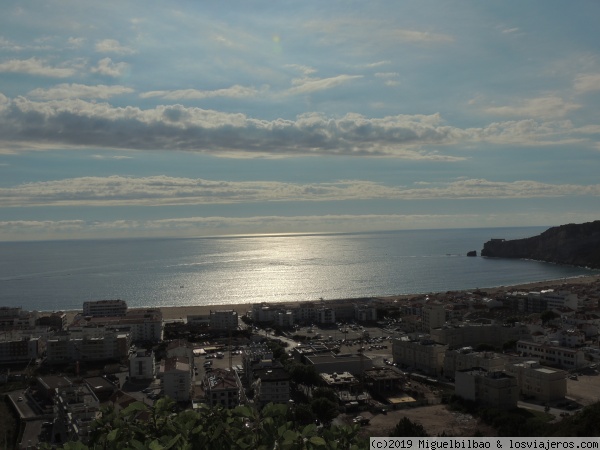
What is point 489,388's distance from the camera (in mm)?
15094

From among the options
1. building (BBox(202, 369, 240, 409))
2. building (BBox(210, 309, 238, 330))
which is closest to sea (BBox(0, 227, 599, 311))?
building (BBox(210, 309, 238, 330))

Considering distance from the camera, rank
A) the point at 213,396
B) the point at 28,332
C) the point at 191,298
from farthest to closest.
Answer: the point at 191,298, the point at 28,332, the point at 213,396

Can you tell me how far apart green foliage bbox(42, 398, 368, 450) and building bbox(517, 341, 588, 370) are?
61.3 ft

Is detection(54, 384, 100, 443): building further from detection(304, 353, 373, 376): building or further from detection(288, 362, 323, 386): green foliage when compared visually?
detection(304, 353, 373, 376): building

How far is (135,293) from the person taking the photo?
153 ft

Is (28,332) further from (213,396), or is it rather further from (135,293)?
(135,293)

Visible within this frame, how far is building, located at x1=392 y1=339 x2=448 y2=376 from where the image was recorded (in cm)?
1933

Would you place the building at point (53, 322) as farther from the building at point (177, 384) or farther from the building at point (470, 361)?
the building at point (470, 361)

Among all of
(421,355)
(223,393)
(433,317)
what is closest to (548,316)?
(433,317)

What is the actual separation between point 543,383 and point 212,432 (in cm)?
1497

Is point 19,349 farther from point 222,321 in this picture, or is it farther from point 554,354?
point 554,354

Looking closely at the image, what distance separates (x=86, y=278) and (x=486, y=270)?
4201 centimetres

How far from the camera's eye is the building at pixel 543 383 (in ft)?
51.6

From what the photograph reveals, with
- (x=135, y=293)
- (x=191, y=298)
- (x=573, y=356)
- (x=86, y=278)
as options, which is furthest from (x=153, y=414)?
(x=86, y=278)
